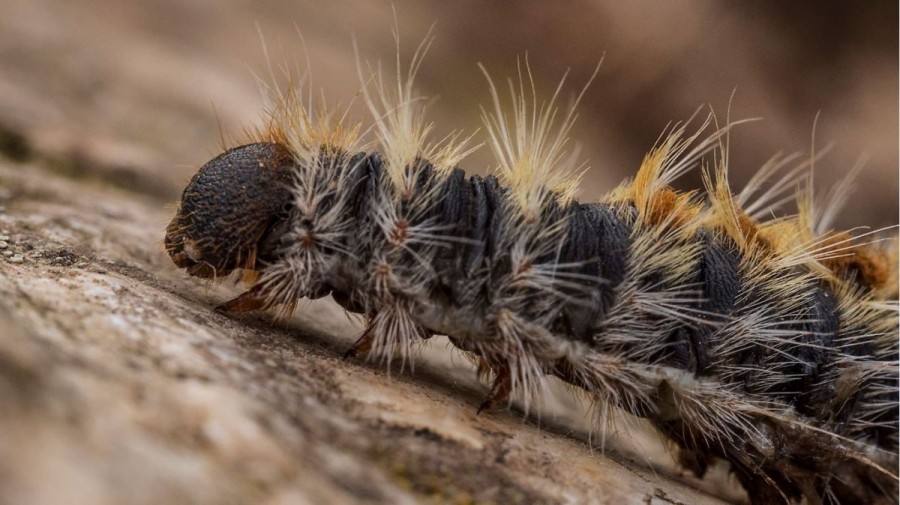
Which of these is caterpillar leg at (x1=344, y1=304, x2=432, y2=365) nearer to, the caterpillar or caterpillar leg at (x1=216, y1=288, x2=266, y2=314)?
the caterpillar

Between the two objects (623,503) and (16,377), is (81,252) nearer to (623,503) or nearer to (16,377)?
(16,377)

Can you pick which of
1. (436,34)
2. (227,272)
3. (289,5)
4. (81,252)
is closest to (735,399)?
(227,272)

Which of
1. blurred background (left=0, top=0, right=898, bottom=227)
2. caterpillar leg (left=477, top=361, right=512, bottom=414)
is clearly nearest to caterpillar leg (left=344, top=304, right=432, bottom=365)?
caterpillar leg (left=477, top=361, right=512, bottom=414)

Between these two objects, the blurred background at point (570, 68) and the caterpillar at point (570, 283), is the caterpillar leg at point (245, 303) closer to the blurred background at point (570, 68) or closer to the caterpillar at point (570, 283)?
the caterpillar at point (570, 283)

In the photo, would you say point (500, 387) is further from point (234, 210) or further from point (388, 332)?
point (234, 210)

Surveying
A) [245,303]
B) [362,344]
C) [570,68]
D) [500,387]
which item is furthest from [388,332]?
[570,68]

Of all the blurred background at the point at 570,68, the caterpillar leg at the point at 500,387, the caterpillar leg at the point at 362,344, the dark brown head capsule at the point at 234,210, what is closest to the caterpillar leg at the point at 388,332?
the caterpillar leg at the point at 362,344
